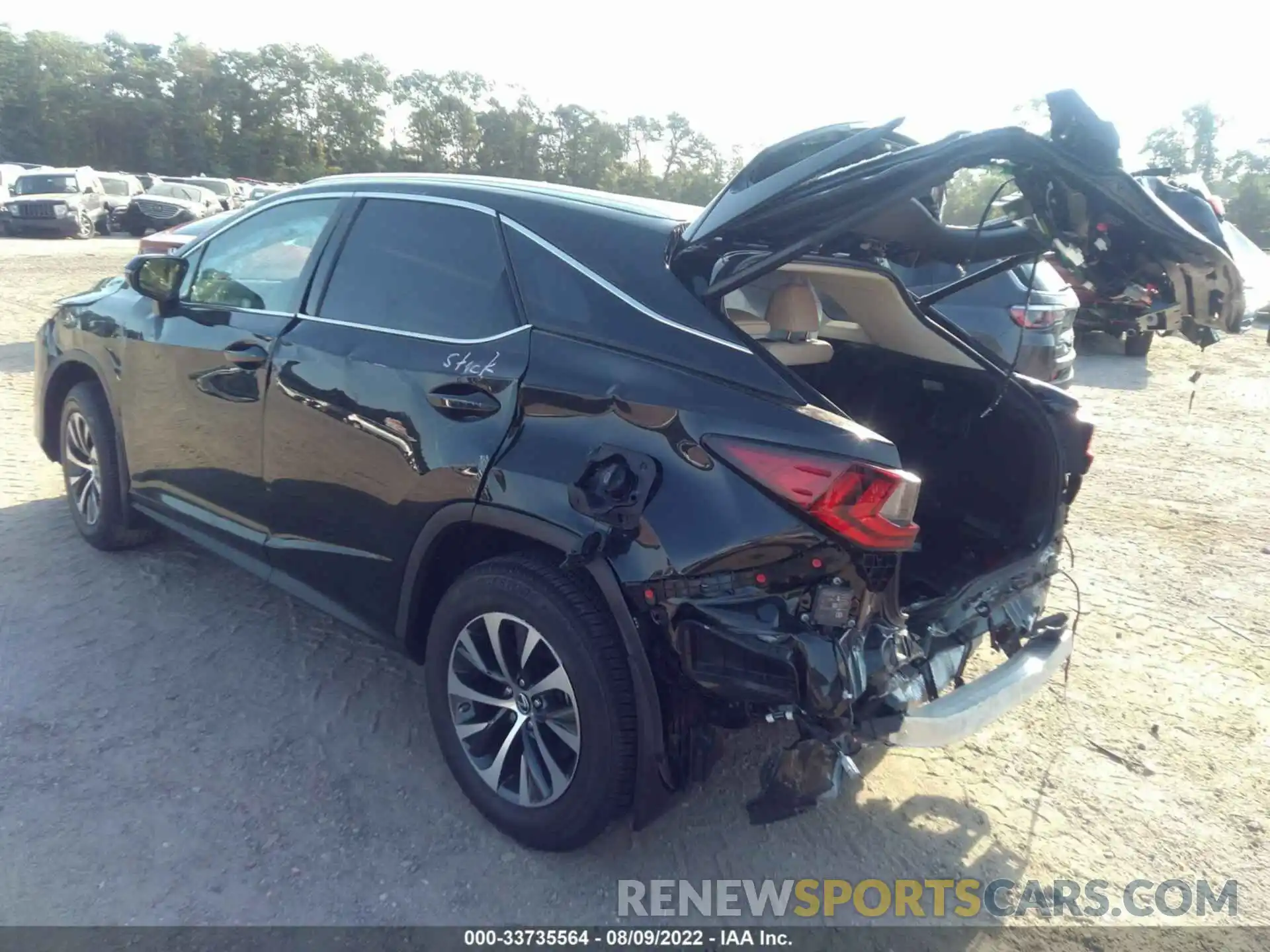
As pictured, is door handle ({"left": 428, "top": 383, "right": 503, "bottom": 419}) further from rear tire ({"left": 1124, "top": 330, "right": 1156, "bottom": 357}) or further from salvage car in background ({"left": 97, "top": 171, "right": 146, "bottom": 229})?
salvage car in background ({"left": 97, "top": 171, "right": 146, "bottom": 229})

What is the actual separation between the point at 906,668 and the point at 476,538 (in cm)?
135

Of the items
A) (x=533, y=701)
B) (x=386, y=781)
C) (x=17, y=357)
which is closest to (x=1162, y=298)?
(x=533, y=701)

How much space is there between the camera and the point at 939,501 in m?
3.80

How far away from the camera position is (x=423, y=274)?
10.7 feet

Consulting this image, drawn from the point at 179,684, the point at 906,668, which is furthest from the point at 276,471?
the point at 906,668

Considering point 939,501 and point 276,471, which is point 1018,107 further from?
point 276,471

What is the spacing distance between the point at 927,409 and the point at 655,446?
5.42 ft

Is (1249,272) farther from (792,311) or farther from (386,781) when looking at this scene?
(386,781)

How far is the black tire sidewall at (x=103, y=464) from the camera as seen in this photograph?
452 cm

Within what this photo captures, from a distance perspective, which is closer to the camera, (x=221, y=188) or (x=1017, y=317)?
(x=1017, y=317)

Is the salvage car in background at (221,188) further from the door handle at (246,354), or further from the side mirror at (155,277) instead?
the door handle at (246,354)

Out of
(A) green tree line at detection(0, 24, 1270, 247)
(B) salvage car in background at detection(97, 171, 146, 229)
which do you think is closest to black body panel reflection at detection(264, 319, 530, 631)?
(B) salvage car in background at detection(97, 171, 146, 229)

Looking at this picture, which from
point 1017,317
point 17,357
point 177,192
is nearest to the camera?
point 1017,317

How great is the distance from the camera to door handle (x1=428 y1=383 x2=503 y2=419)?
288 cm
